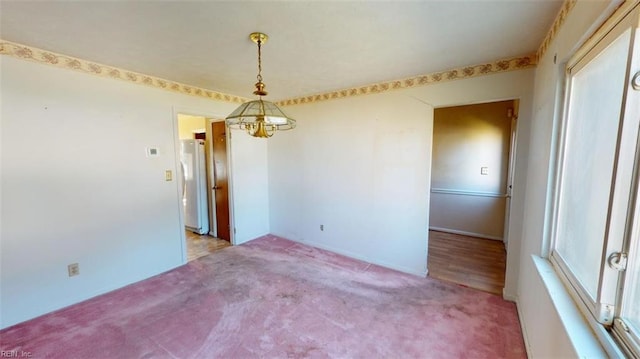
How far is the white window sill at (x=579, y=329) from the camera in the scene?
963 mm

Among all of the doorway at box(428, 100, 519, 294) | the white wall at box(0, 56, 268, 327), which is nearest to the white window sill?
the doorway at box(428, 100, 519, 294)

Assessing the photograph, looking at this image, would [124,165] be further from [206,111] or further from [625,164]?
[625,164]

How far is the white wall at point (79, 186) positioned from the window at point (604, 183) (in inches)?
146

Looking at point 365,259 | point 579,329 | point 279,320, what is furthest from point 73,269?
point 579,329

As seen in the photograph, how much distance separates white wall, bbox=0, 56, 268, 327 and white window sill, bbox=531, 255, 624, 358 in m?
3.65

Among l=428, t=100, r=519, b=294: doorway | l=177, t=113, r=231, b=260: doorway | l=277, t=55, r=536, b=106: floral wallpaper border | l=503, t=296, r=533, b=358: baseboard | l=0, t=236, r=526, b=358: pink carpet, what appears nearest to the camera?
l=503, t=296, r=533, b=358: baseboard

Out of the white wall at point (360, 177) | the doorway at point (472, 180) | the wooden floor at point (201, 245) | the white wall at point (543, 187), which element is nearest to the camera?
the white wall at point (543, 187)

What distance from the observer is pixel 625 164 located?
93cm

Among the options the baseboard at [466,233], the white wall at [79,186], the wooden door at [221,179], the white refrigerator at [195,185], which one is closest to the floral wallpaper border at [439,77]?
the wooden door at [221,179]

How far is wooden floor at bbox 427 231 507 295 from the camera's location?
2920 millimetres

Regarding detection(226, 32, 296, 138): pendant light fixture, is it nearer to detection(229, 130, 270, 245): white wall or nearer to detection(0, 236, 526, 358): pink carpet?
detection(0, 236, 526, 358): pink carpet

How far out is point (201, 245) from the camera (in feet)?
13.7

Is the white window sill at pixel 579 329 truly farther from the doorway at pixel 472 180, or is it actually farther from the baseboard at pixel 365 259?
the doorway at pixel 472 180

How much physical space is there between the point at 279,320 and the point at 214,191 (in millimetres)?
2972
